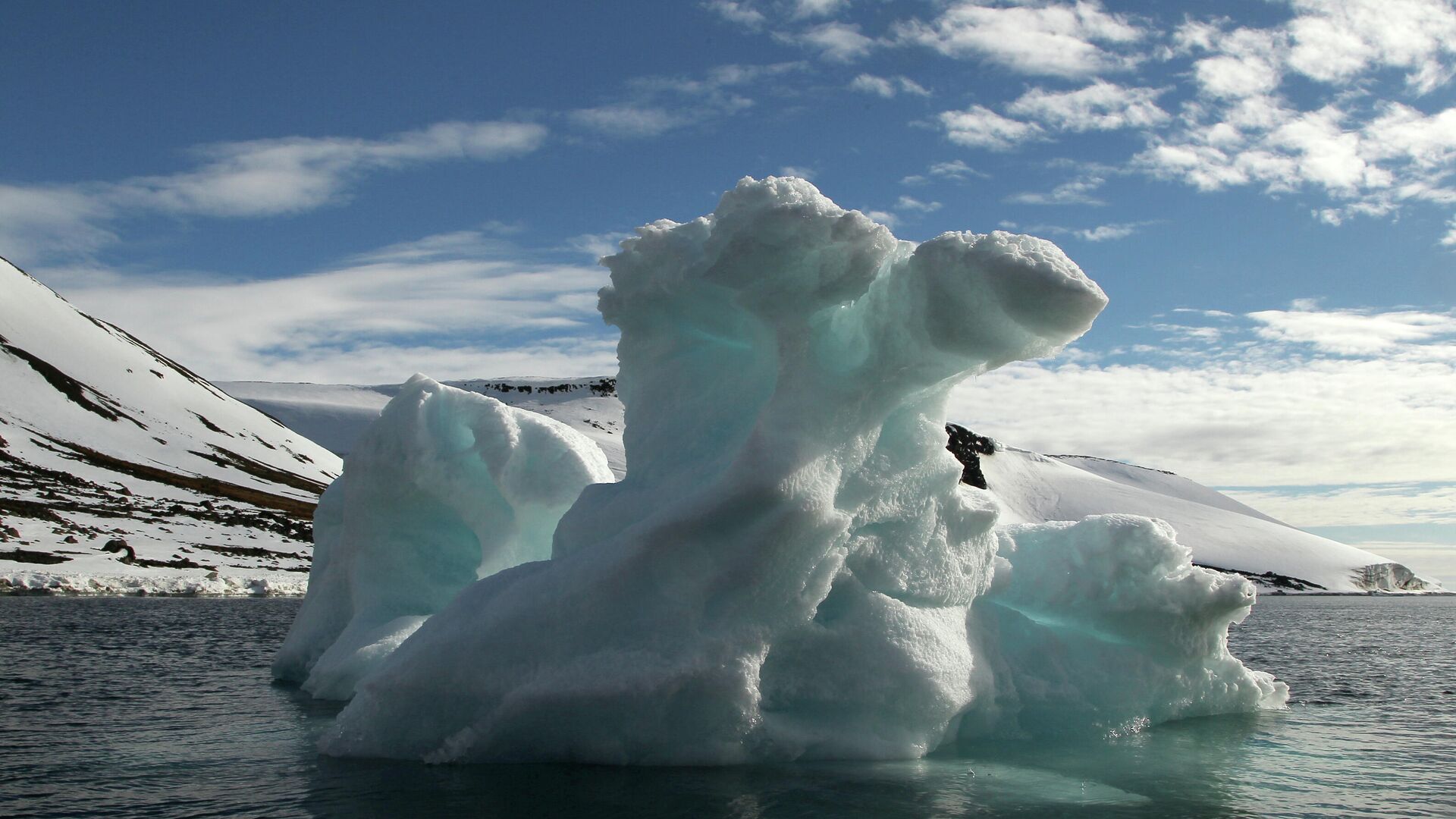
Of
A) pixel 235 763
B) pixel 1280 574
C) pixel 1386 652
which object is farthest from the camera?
pixel 1280 574

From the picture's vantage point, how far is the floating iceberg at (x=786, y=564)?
442 inches

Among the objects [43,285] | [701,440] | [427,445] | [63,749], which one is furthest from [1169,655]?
[43,285]

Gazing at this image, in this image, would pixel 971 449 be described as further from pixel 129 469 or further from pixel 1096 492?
pixel 129 469

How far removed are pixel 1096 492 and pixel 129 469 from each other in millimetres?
97741

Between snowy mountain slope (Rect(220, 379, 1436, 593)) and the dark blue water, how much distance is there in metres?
78.2

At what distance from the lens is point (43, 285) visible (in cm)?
13375

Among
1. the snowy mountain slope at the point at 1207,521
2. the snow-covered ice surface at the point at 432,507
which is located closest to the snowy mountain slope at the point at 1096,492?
the snowy mountain slope at the point at 1207,521

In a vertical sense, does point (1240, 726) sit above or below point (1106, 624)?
below

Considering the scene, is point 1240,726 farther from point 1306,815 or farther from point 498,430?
point 498,430

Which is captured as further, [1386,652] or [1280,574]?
[1280,574]

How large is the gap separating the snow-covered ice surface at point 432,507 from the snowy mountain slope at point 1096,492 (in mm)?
77664

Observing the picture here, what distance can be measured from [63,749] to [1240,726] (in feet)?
50.5

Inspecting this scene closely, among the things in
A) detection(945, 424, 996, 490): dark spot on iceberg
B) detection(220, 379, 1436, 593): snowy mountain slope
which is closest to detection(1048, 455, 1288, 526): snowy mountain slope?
detection(220, 379, 1436, 593): snowy mountain slope

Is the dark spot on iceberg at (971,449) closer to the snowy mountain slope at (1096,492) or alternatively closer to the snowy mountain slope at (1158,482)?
the snowy mountain slope at (1096,492)
